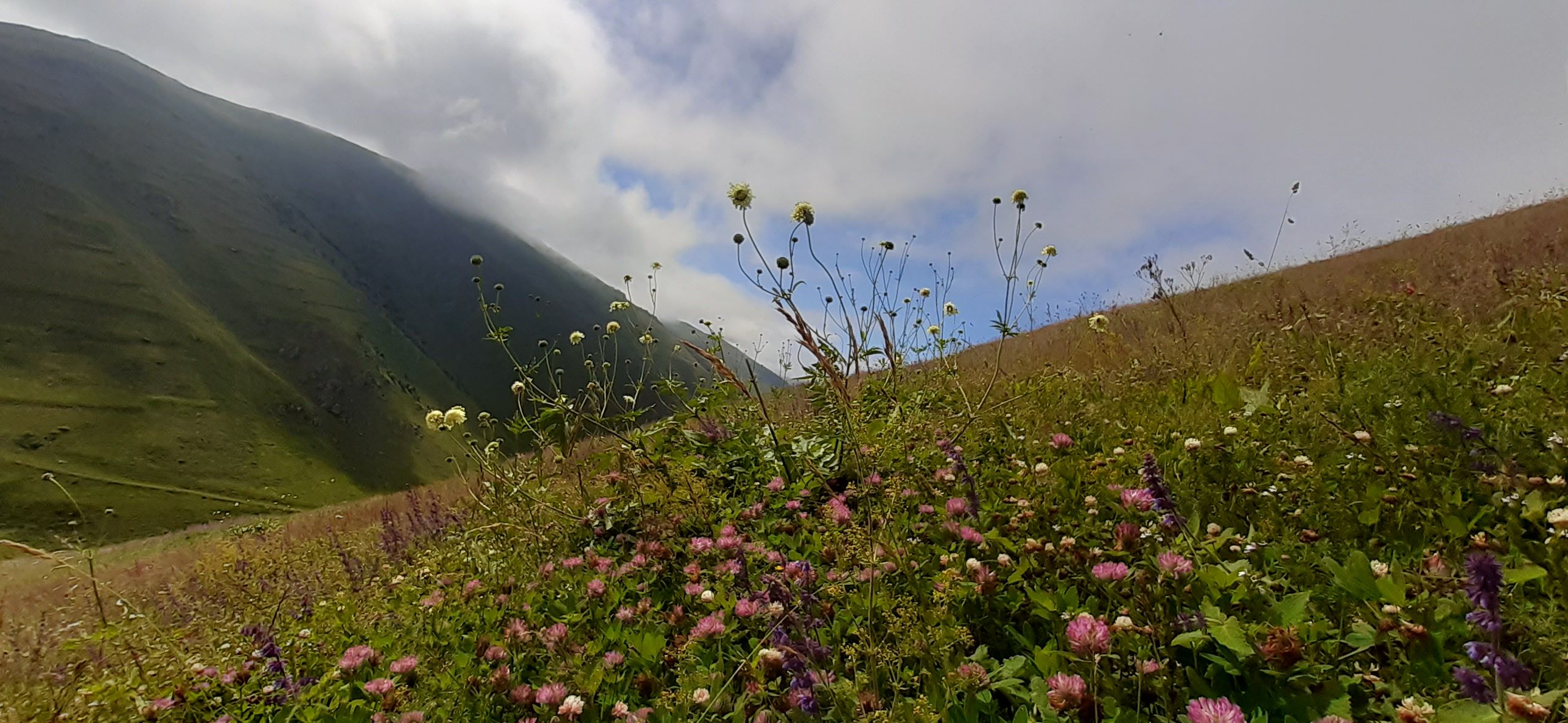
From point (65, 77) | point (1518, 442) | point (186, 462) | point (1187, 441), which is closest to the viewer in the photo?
point (1518, 442)

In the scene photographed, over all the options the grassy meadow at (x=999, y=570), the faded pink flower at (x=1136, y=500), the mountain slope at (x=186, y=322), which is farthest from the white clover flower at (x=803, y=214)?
the mountain slope at (x=186, y=322)

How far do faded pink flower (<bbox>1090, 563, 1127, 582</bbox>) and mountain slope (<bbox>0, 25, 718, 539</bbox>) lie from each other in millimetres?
59988

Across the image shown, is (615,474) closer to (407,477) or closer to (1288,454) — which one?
(1288,454)

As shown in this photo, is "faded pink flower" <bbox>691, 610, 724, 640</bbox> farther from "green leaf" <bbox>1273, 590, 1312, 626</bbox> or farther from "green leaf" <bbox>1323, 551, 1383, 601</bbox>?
"green leaf" <bbox>1323, 551, 1383, 601</bbox>

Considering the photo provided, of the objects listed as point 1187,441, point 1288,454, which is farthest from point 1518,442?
point 1187,441

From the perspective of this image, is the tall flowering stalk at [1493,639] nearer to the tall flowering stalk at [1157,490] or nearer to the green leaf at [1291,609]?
the green leaf at [1291,609]

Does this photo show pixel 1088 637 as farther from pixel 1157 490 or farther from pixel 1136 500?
pixel 1136 500

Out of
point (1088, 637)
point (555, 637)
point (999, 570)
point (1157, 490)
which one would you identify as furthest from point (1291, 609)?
point (555, 637)

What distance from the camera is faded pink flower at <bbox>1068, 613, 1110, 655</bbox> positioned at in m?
1.40

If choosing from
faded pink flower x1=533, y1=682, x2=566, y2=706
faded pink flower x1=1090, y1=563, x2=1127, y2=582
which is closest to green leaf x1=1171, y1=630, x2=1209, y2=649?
faded pink flower x1=1090, y1=563, x2=1127, y2=582

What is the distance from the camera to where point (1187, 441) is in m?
2.41

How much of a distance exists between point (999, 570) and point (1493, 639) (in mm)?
1114

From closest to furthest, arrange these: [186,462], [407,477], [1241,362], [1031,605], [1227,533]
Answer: [1227,533]
[1031,605]
[1241,362]
[186,462]
[407,477]

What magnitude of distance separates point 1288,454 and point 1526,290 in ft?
9.81
